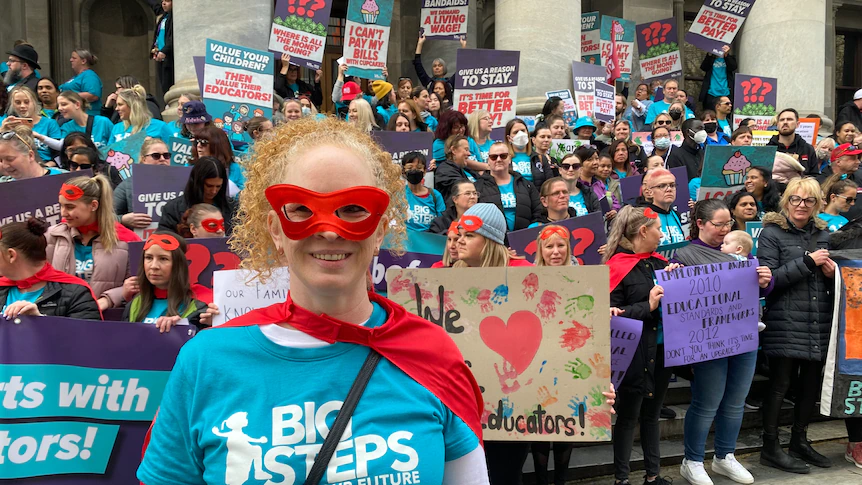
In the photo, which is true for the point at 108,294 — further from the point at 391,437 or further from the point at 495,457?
the point at 391,437

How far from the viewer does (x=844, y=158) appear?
895 centimetres

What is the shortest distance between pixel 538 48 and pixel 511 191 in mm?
5387

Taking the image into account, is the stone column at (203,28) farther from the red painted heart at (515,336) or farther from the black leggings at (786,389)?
the black leggings at (786,389)

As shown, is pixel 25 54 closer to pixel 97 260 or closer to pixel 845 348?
pixel 97 260

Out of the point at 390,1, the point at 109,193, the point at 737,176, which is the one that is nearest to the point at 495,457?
the point at 109,193

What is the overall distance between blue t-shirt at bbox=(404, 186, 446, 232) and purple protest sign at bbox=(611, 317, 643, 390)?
2.33 m

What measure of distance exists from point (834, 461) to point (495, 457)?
11.0ft

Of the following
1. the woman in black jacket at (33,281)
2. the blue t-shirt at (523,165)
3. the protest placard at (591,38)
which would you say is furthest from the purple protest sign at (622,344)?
the protest placard at (591,38)

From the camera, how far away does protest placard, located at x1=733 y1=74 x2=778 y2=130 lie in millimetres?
12992

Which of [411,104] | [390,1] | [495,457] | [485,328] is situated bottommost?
[495,457]

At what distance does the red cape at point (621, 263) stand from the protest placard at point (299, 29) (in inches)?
254

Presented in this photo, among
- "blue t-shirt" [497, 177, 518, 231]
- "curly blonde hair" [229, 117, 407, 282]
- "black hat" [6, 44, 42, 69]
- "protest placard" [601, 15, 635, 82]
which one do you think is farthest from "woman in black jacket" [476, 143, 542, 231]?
"protest placard" [601, 15, 635, 82]

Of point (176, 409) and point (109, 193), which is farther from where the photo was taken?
point (109, 193)

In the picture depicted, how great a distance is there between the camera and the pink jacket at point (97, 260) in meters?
5.11
